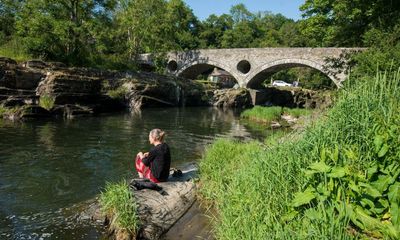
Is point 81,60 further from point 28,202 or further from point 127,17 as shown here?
point 28,202

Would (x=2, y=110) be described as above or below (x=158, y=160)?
below

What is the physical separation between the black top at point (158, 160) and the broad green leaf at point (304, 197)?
347cm

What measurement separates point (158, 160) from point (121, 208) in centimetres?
165

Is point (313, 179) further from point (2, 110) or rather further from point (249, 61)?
point (249, 61)

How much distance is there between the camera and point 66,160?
12188 millimetres

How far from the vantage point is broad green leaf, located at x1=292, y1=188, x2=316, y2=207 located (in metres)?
4.44

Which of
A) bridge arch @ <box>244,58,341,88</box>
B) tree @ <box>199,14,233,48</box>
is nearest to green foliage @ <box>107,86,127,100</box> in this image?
bridge arch @ <box>244,58,341,88</box>

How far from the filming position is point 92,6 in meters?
35.3

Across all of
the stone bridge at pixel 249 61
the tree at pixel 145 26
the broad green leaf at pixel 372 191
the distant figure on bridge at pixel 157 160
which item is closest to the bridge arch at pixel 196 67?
the stone bridge at pixel 249 61

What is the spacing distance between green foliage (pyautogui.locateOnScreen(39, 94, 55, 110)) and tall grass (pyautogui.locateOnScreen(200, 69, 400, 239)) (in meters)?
20.0

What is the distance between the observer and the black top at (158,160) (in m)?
7.58

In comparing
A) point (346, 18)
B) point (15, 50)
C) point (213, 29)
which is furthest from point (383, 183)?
point (213, 29)

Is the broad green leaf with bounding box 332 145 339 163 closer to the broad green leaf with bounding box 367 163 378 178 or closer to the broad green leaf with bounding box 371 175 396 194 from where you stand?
the broad green leaf with bounding box 367 163 378 178

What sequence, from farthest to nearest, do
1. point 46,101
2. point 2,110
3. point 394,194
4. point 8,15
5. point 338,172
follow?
point 8,15 < point 46,101 < point 2,110 < point 338,172 < point 394,194
